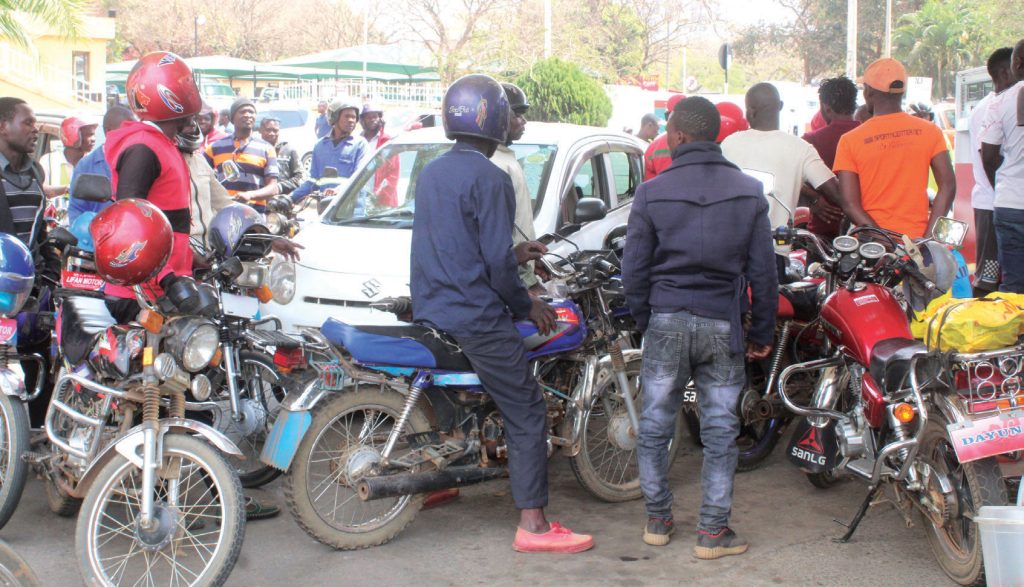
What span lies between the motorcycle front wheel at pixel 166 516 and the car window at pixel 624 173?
4580 mm

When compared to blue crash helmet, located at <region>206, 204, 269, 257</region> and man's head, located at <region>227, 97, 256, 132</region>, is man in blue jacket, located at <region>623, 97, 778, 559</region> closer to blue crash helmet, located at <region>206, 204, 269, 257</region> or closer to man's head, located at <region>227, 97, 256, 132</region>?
blue crash helmet, located at <region>206, 204, 269, 257</region>

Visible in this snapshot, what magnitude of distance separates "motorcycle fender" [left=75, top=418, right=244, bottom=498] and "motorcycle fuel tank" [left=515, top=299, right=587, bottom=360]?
1441mm

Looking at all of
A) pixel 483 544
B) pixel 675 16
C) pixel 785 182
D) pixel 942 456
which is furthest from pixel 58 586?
pixel 675 16

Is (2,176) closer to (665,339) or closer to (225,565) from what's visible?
(225,565)

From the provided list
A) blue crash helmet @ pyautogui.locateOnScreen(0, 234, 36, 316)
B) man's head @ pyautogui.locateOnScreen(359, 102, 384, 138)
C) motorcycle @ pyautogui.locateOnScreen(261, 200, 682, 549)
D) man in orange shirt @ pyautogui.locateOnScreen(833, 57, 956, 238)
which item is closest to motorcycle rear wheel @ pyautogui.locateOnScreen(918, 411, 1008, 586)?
motorcycle @ pyautogui.locateOnScreen(261, 200, 682, 549)

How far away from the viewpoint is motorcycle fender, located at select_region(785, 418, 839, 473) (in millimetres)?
5164

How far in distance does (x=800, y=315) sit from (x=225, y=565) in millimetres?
3243

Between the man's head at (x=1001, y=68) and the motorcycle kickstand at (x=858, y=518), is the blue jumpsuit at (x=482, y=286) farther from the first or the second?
the man's head at (x=1001, y=68)

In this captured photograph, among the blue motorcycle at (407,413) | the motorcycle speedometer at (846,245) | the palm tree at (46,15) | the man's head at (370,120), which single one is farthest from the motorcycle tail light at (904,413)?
the palm tree at (46,15)

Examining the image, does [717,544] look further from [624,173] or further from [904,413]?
[624,173]

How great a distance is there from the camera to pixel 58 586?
178 inches

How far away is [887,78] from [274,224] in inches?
141

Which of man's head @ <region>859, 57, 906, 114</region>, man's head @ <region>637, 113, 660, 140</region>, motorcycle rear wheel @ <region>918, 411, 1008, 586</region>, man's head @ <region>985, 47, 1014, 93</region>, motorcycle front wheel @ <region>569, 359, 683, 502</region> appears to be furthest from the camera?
man's head @ <region>637, 113, 660, 140</region>

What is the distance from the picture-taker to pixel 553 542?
16.0ft
